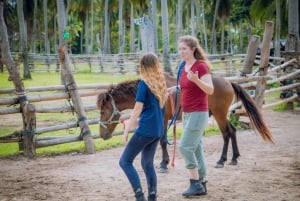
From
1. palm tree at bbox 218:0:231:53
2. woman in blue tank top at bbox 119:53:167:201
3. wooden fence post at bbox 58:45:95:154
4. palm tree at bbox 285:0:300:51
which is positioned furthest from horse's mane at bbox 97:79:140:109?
palm tree at bbox 218:0:231:53

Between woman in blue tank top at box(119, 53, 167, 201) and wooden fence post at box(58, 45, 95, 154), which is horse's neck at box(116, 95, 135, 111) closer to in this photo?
wooden fence post at box(58, 45, 95, 154)

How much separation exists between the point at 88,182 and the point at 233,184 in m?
1.85

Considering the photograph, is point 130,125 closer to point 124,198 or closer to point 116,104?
point 124,198

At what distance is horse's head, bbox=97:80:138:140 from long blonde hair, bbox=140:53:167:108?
1.98 metres

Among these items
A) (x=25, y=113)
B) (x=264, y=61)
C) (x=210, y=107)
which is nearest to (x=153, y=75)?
(x=210, y=107)

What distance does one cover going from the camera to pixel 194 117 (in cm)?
480

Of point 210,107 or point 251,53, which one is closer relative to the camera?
point 210,107

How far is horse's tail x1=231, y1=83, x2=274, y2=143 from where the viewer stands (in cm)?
684

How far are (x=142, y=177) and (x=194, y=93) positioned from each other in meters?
1.73

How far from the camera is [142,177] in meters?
6.00

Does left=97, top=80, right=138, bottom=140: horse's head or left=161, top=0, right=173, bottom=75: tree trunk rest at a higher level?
left=161, top=0, right=173, bottom=75: tree trunk

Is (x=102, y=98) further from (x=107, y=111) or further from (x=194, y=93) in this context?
(x=194, y=93)

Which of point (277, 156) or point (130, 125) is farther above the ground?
point (130, 125)

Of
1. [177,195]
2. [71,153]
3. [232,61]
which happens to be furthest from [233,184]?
[232,61]
